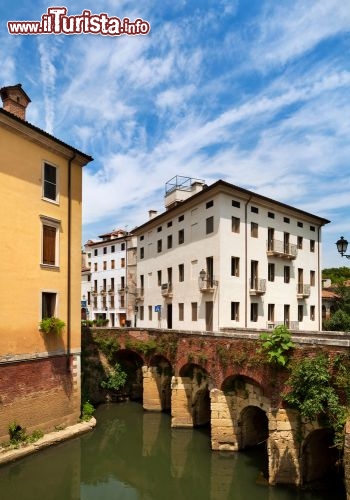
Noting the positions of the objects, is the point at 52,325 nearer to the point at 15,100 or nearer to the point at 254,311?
the point at 15,100

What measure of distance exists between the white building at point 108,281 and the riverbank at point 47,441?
90.2 feet

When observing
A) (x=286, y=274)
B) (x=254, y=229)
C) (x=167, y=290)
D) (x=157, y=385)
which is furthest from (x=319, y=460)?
(x=167, y=290)

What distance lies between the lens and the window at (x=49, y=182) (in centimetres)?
2073

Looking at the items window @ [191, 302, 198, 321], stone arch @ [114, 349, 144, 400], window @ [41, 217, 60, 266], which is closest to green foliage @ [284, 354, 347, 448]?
window @ [41, 217, 60, 266]

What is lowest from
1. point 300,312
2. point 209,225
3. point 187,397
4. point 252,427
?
point 252,427

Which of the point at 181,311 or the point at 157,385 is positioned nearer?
the point at 157,385

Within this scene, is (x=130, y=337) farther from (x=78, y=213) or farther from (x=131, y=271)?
(x=131, y=271)

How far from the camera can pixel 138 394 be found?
1219 inches

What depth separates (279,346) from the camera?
16641 mm

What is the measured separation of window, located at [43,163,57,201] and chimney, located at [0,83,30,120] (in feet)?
10.2

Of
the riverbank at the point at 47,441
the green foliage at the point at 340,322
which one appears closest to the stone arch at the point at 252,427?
the riverbank at the point at 47,441

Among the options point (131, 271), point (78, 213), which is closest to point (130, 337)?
point (78, 213)

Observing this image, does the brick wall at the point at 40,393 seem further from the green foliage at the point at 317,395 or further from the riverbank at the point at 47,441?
the green foliage at the point at 317,395

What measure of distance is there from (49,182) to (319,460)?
58.5ft
